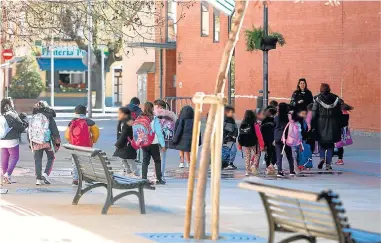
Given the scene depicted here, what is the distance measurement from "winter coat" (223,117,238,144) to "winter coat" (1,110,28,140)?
4.61 m

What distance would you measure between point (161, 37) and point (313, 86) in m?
15.7

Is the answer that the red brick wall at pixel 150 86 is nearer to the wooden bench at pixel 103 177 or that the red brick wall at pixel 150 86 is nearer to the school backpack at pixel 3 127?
the school backpack at pixel 3 127

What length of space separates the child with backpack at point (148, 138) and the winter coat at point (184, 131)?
5.86ft

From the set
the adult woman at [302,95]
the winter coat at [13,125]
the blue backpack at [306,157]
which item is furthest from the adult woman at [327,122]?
the winter coat at [13,125]

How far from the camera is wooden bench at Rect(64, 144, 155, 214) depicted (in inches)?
580

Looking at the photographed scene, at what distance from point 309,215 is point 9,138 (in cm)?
1073

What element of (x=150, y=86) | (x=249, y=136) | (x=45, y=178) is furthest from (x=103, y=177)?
(x=150, y=86)

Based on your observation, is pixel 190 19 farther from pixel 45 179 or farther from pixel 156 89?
pixel 45 179

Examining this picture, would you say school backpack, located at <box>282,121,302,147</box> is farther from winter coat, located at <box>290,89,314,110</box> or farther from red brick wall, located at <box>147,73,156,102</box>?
red brick wall, located at <box>147,73,156,102</box>

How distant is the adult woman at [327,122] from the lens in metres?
22.5

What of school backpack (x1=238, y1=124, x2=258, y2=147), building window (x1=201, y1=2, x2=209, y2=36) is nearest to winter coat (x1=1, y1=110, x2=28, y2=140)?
school backpack (x1=238, y1=124, x2=258, y2=147)

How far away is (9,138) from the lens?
19.4 metres

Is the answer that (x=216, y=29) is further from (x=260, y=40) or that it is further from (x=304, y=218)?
(x=304, y=218)

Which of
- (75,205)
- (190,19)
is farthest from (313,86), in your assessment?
(75,205)
